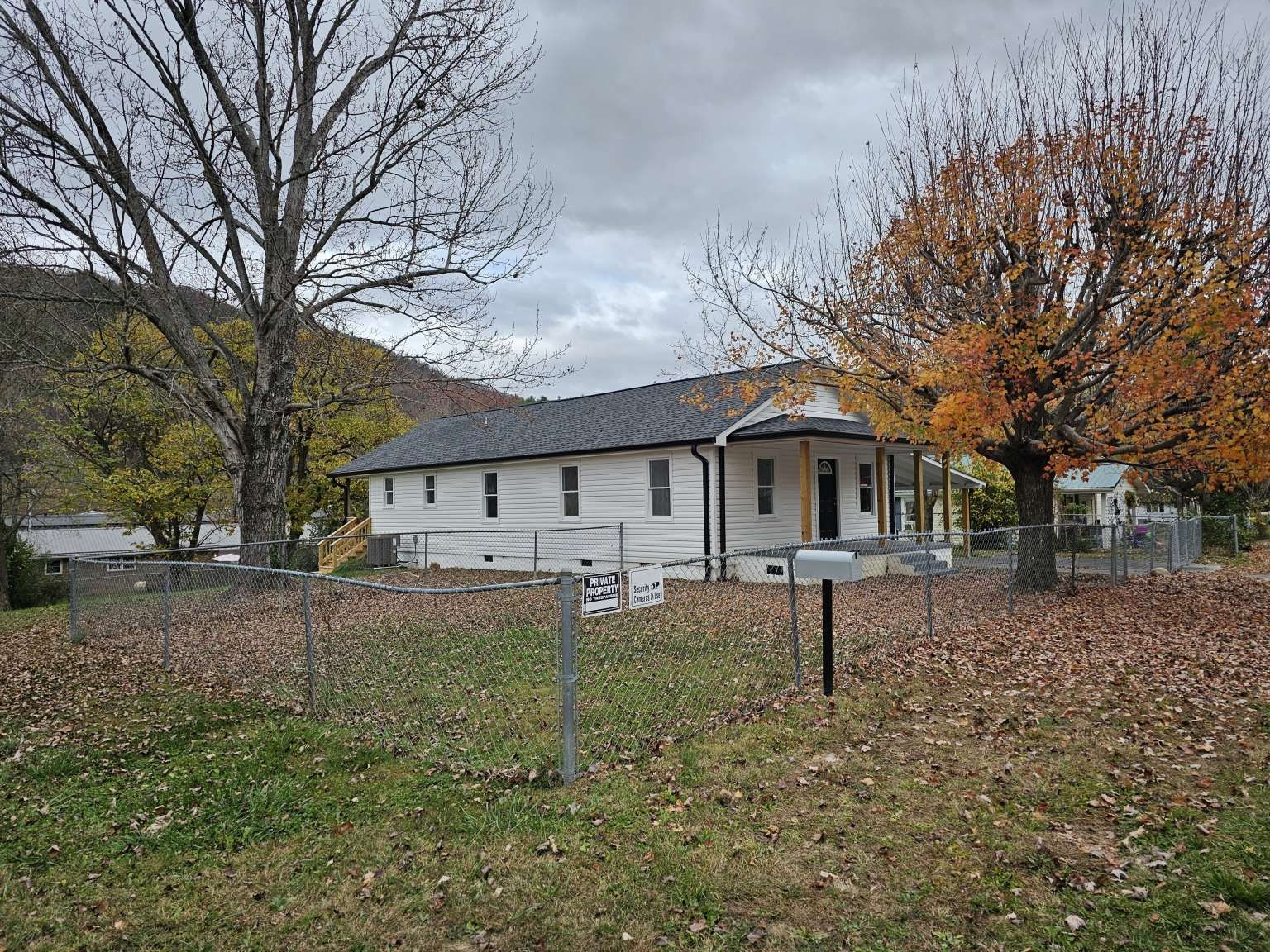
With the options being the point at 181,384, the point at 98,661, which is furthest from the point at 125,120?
the point at 98,661

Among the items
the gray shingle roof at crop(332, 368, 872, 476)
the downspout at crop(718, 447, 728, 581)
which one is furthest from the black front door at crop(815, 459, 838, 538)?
the downspout at crop(718, 447, 728, 581)

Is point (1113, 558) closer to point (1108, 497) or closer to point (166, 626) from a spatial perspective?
point (166, 626)

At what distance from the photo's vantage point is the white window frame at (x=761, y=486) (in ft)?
55.6

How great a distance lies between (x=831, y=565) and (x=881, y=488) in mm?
13510

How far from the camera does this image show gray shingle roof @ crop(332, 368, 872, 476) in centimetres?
1700

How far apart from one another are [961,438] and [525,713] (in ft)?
27.9

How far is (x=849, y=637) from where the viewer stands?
8602 millimetres

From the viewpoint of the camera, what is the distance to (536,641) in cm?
919

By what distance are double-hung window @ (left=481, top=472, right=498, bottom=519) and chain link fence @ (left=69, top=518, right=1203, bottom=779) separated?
794cm

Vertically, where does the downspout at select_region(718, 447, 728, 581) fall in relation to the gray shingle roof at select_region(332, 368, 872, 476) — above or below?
below

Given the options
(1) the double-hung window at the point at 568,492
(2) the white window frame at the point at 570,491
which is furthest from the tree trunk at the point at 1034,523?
(1) the double-hung window at the point at 568,492

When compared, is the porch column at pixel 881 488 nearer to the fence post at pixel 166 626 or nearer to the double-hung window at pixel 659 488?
the double-hung window at pixel 659 488

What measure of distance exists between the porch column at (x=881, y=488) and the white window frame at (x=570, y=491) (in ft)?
23.9

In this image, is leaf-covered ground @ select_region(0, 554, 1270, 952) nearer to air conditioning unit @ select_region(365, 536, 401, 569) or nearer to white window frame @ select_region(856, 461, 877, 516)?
white window frame @ select_region(856, 461, 877, 516)
